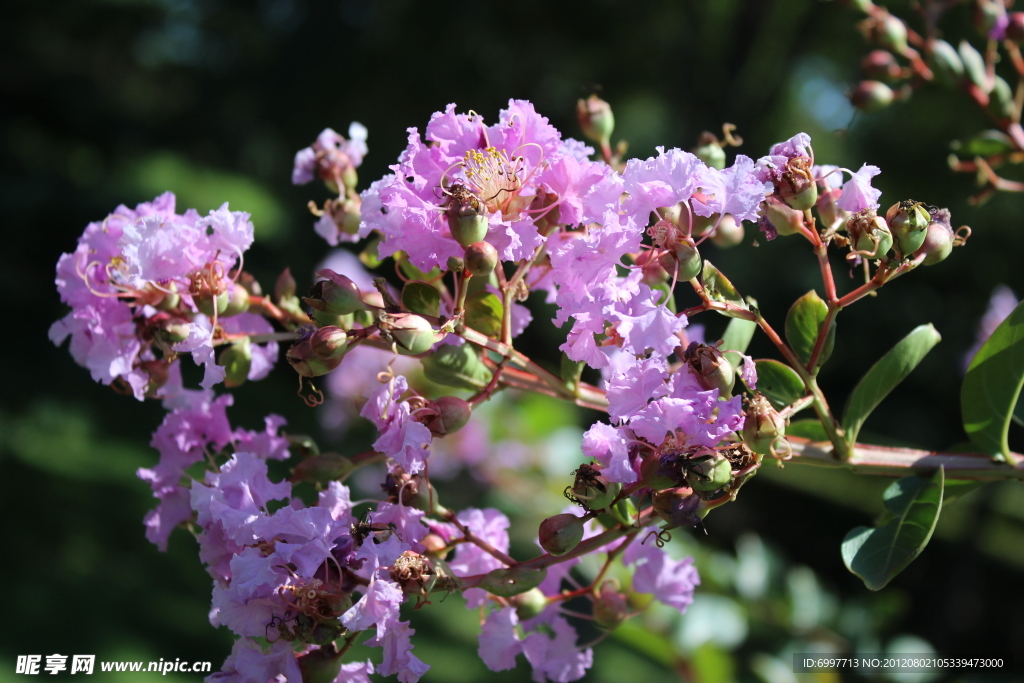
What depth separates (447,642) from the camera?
15.6 ft

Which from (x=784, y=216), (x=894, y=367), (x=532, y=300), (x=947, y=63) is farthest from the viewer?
(x=532, y=300)

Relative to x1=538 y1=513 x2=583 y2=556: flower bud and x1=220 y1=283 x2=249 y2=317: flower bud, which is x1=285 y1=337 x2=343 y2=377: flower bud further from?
x1=538 y1=513 x2=583 y2=556: flower bud

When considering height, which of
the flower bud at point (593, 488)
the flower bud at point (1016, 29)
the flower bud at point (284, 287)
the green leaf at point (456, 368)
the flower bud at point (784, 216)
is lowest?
the flower bud at point (593, 488)

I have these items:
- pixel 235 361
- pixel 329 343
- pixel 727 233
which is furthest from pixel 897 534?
pixel 235 361

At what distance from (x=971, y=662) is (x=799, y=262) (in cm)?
1042

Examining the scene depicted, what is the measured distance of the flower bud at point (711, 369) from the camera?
0.76 metres

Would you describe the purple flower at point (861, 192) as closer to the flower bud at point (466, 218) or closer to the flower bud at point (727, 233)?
the flower bud at point (727, 233)

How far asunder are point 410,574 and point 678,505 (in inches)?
10.7

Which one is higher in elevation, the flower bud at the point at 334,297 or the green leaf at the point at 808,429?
the flower bud at the point at 334,297

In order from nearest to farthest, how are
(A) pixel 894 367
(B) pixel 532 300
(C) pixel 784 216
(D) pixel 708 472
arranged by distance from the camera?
(D) pixel 708 472
(C) pixel 784 216
(A) pixel 894 367
(B) pixel 532 300

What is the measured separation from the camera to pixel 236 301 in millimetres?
911

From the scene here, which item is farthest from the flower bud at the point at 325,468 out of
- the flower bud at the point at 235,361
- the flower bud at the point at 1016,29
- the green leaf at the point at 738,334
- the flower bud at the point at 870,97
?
the flower bud at the point at 1016,29

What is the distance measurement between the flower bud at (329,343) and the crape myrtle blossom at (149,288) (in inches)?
6.0

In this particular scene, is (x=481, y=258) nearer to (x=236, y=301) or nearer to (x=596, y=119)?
(x=236, y=301)
